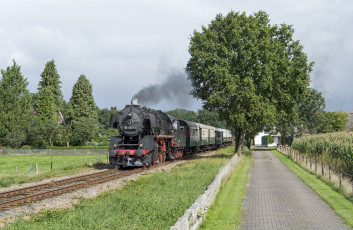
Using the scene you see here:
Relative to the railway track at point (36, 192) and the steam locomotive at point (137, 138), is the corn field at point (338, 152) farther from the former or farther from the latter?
the railway track at point (36, 192)

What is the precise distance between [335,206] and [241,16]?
25.7m

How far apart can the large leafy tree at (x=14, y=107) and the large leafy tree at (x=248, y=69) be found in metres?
38.4

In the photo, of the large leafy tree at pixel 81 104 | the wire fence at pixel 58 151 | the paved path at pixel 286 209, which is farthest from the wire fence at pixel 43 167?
the large leafy tree at pixel 81 104

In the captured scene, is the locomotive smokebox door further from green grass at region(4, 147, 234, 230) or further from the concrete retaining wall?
the concrete retaining wall

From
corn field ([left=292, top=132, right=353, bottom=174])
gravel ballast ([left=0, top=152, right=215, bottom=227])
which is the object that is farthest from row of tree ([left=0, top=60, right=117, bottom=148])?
gravel ballast ([left=0, top=152, right=215, bottom=227])

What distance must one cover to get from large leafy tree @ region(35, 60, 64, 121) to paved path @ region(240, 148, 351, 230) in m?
59.0

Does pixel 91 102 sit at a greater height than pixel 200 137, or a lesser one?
greater

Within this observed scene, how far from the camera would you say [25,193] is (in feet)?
48.2

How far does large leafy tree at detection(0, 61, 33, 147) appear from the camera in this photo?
6088cm

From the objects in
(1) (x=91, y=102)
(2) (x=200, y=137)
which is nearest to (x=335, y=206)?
(2) (x=200, y=137)

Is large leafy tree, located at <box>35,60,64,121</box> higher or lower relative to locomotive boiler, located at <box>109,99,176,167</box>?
higher

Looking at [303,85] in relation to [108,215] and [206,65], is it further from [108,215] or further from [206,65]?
[108,215]

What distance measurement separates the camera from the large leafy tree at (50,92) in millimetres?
69188

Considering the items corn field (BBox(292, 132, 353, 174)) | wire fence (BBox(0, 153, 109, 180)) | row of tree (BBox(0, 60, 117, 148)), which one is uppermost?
row of tree (BBox(0, 60, 117, 148))
